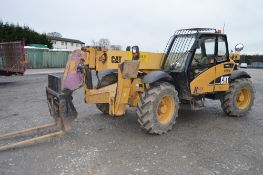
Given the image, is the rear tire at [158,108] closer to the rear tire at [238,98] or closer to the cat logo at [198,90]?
the cat logo at [198,90]

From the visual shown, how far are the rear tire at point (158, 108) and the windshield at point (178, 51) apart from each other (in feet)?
2.75

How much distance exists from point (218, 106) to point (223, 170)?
498 cm

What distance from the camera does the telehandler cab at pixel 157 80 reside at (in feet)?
18.4

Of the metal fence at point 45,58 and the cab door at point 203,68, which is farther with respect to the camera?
the metal fence at point 45,58

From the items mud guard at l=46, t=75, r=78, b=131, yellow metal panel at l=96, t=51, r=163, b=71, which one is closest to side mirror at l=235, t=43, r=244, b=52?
yellow metal panel at l=96, t=51, r=163, b=71

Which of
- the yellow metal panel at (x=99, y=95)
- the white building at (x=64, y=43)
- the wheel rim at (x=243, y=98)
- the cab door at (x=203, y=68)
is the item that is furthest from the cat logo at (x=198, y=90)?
the white building at (x=64, y=43)

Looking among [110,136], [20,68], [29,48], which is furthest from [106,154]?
[29,48]

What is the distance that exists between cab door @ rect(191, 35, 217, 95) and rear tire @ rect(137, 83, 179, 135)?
2.35 ft

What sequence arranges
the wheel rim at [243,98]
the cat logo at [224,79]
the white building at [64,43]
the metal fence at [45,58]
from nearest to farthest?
1. the cat logo at [224,79]
2. the wheel rim at [243,98]
3. the metal fence at [45,58]
4. the white building at [64,43]

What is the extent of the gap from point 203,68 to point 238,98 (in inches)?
72.0

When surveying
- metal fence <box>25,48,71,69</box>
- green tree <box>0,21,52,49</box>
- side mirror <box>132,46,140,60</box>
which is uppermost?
green tree <box>0,21,52,49</box>

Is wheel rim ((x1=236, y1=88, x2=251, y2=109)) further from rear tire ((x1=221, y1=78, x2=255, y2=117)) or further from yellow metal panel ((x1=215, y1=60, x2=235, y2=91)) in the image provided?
yellow metal panel ((x1=215, y1=60, x2=235, y2=91))

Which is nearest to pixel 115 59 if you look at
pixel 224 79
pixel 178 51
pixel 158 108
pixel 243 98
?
pixel 158 108

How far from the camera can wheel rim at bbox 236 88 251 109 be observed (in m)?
7.81
